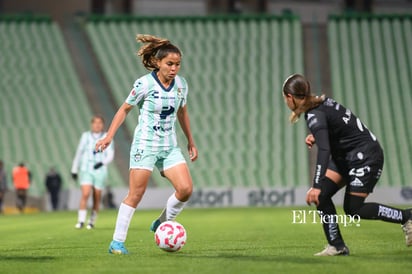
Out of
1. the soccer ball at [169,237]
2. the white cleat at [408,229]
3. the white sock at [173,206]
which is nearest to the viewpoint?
the white cleat at [408,229]

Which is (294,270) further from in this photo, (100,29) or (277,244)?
(100,29)

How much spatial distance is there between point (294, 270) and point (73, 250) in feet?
12.5

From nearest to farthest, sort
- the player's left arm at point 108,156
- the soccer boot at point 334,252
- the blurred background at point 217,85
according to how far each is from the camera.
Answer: the soccer boot at point 334,252 < the player's left arm at point 108,156 < the blurred background at point 217,85

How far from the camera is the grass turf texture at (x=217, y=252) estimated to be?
8.19m

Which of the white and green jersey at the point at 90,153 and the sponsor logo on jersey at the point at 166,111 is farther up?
the white and green jersey at the point at 90,153

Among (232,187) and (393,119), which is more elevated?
(393,119)

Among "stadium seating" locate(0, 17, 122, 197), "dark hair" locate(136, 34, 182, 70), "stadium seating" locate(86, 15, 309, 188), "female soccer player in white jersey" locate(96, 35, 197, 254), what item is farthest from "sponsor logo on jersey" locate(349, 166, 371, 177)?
"stadium seating" locate(0, 17, 122, 197)

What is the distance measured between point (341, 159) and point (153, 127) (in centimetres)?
215

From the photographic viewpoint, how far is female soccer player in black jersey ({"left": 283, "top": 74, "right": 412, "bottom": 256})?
8719 millimetres

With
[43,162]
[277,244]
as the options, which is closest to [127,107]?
[277,244]

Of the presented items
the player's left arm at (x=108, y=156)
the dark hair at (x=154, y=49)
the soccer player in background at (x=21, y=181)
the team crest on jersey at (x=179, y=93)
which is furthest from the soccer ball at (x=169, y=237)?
the soccer player in background at (x=21, y=181)

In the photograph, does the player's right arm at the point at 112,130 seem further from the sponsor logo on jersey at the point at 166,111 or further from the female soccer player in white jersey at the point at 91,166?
the female soccer player in white jersey at the point at 91,166

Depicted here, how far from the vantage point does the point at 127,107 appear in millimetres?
9555

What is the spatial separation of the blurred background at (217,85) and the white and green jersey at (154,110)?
63.1ft
